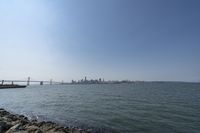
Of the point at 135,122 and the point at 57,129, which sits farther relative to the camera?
the point at 135,122

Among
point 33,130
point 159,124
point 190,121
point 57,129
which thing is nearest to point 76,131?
point 57,129

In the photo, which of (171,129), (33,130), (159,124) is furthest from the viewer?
(159,124)

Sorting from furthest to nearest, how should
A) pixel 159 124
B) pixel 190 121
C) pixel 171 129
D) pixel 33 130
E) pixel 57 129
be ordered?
1. pixel 190 121
2. pixel 159 124
3. pixel 171 129
4. pixel 57 129
5. pixel 33 130

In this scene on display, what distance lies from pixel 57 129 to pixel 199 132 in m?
11.7

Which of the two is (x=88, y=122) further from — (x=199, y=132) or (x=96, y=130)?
(x=199, y=132)

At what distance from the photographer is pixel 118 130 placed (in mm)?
15914

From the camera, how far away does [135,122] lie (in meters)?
18.3

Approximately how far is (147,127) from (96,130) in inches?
184

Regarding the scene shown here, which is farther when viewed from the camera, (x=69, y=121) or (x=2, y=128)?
(x=69, y=121)

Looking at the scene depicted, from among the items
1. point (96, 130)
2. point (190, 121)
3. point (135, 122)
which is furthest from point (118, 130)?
point (190, 121)

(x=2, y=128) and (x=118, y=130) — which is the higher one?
(x=2, y=128)

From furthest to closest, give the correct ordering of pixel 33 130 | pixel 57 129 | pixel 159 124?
1. pixel 159 124
2. pixel 57 129
3. pixel 33 130

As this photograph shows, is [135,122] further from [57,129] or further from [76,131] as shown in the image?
[57,129]

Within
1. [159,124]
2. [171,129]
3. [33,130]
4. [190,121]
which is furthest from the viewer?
[190,121]
